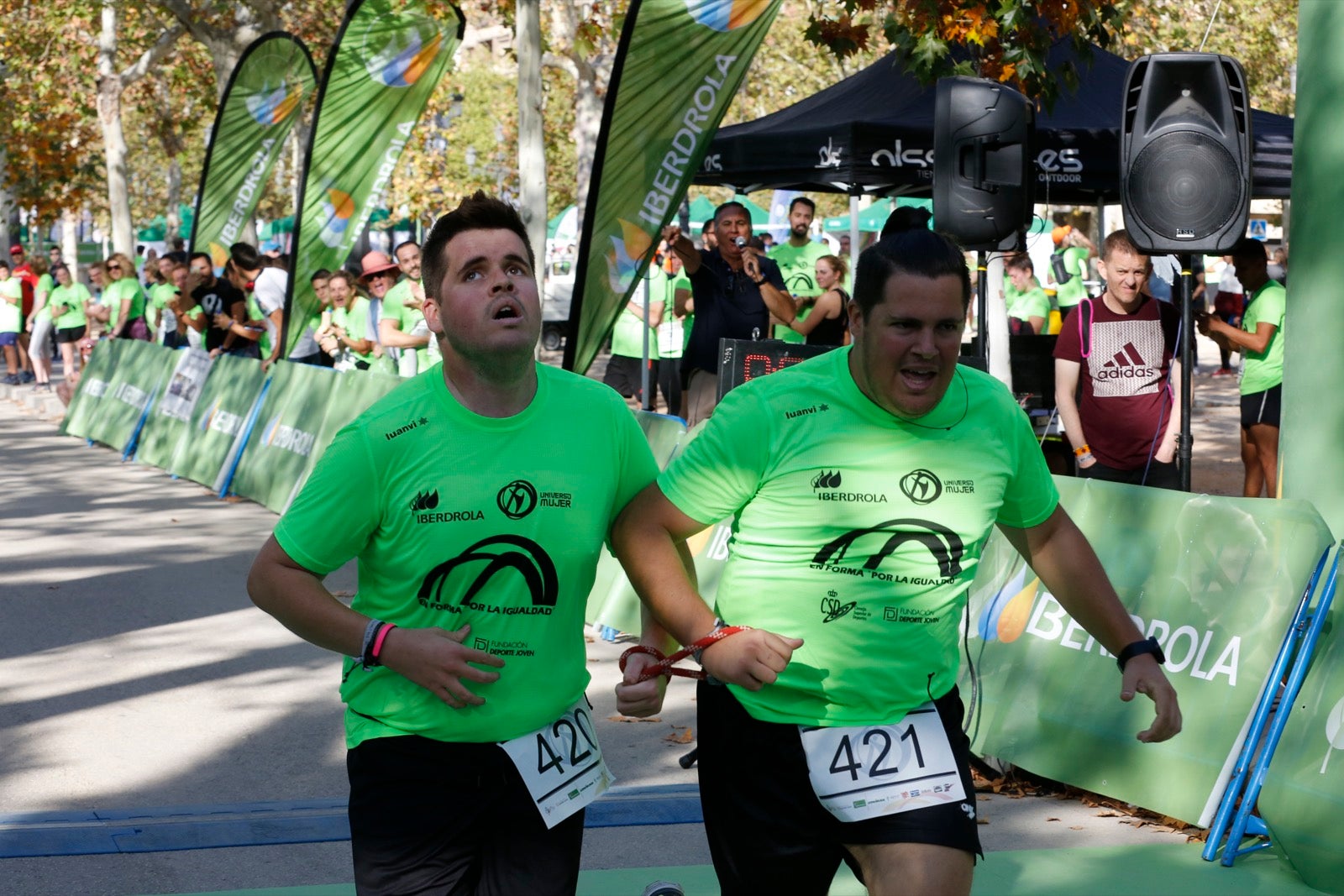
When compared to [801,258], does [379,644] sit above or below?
below

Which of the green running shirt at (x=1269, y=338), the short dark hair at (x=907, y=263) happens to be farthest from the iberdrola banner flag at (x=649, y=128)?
the short dark hair at (x=907, y=263)

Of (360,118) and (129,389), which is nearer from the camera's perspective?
(360,118)

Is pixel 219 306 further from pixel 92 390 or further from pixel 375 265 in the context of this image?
pixel 92 390

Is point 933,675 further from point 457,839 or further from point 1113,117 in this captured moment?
point 1113,117

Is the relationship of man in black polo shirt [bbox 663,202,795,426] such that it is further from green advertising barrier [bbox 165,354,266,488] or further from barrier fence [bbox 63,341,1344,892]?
barrier fence [bbox 63,341,1344,892]

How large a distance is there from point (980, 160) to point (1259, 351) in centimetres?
266

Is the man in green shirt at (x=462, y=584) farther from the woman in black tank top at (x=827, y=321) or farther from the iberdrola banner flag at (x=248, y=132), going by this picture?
the iberdrola banner flag at (x=248, y=132)

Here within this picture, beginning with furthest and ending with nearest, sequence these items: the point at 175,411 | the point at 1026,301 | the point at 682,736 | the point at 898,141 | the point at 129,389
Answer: the point at 129,389 → the point at 1026,301 → the point at 175,411 → the point at 898,141 → the point at 682,736

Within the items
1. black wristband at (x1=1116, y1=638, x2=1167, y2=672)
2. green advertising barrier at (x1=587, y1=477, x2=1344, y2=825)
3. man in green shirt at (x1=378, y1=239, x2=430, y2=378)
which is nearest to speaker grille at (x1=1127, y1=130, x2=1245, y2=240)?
green advertising barrier at (x1=587, y1=477, x2=1344, y2=825)

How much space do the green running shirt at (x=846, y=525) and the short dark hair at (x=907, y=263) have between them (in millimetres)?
197

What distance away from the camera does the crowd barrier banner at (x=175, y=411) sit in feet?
52.7

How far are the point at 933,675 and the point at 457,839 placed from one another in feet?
3.29

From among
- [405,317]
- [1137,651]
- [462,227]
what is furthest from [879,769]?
[405,317]

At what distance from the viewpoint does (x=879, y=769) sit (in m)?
3.33
